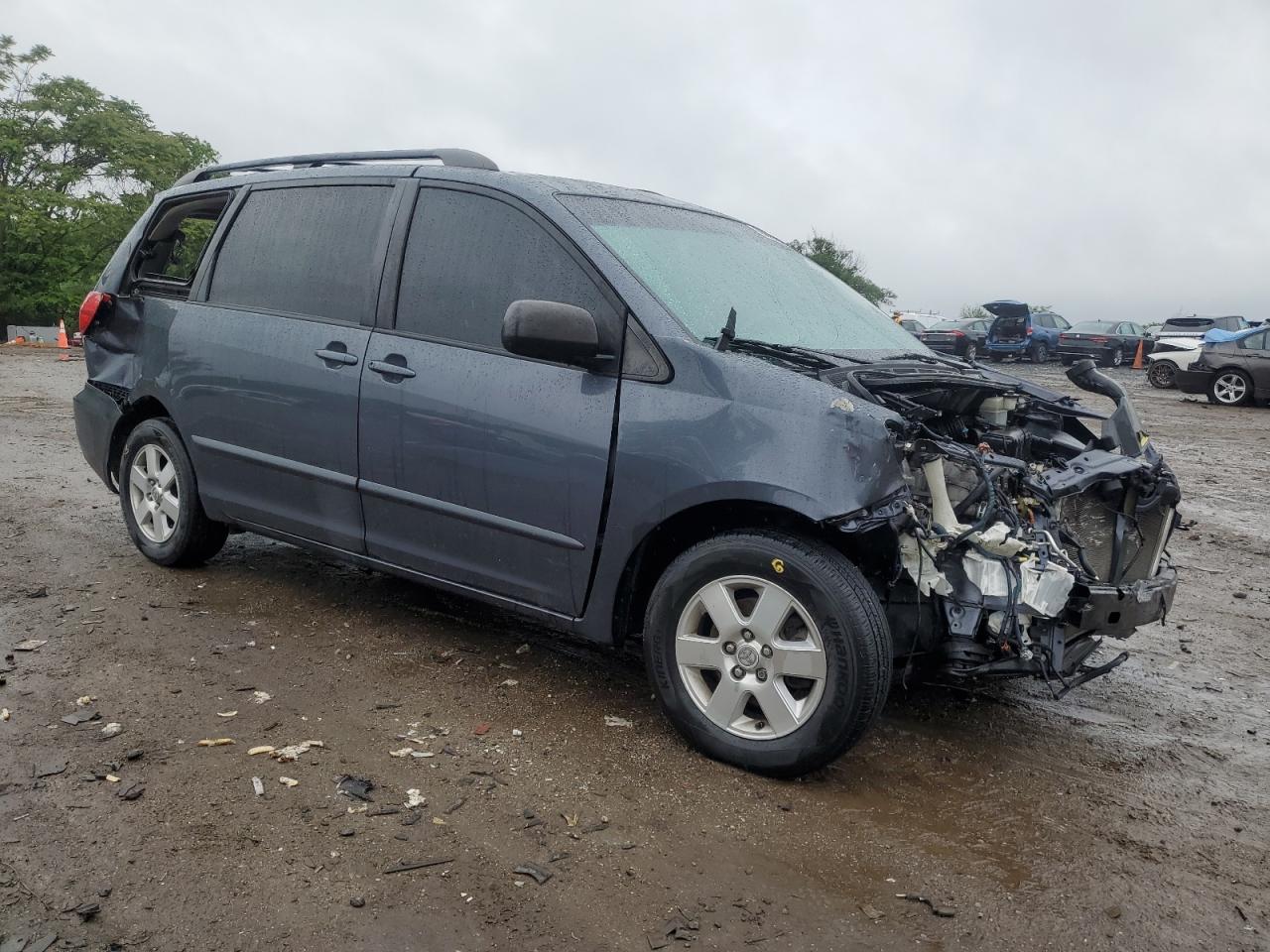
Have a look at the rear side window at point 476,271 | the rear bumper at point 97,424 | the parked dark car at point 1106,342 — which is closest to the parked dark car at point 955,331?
the parked dark car at point 1106,342

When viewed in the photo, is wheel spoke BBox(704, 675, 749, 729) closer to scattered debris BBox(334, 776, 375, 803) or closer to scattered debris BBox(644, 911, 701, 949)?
scattered debris BBox(644, 911, 701, 949)

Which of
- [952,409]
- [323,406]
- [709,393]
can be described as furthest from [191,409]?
[952,409]

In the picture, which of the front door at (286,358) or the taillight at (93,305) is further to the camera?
the taillight at (93,305)

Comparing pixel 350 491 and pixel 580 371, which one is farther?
pixel 350 491

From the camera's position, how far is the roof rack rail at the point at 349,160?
169 inches

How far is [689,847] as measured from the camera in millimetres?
2936

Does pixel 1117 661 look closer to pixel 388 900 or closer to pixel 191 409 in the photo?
pixel 388 900

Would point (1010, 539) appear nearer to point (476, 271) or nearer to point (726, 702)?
point (726, 702)

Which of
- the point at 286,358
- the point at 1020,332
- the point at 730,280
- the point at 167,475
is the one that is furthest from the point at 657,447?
the point at 1020,332

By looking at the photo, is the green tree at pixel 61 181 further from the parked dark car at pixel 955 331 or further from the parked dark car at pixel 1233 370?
the parked dark car at pixel 1233 370

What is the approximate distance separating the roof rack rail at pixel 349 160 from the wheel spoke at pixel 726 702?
2172 millimetres

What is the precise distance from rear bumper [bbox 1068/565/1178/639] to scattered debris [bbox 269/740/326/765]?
2.38m

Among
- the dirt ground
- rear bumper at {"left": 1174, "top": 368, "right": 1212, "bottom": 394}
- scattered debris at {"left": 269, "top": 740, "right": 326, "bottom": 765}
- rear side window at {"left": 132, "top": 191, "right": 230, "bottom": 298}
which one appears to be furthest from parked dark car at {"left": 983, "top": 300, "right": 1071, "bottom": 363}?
scattered debris at {"left": 269, "top": 740, "right": 326, "bottom": 765}

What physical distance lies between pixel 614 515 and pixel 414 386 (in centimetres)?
96
